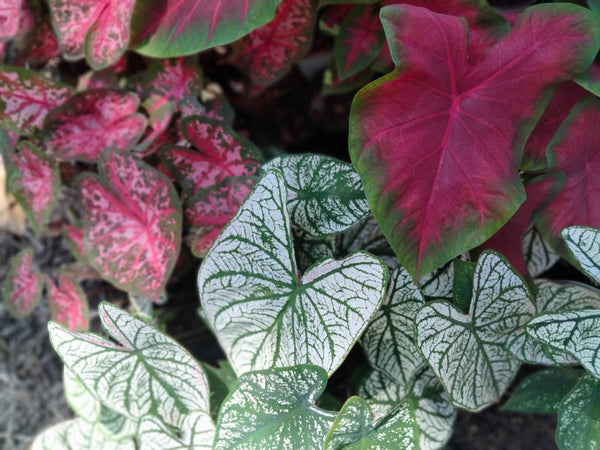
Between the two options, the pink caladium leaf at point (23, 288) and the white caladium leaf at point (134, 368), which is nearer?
the white caladium leaf at point (134, 368)

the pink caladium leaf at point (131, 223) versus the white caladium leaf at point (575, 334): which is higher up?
the pink caladium leaf at point (131, 223)

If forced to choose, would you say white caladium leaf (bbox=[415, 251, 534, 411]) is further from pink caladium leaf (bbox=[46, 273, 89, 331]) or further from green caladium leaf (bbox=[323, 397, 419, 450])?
pink caladium leaf (bbox=[46, 273, 89, 331])

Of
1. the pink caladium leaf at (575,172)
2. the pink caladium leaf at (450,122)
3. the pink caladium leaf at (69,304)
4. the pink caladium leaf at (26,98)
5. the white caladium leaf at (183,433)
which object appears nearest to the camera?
the pink caladium leaf at (450,122)

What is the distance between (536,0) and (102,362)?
1.13m

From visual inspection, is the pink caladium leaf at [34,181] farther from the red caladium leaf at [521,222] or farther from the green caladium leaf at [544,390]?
the green caladium leaf at [544,390]

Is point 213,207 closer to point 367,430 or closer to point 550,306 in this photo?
point 367,430

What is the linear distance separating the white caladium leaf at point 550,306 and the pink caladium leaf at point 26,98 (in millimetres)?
1048

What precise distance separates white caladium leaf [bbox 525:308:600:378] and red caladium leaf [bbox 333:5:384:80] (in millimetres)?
645

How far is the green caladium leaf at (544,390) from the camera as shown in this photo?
111 cm

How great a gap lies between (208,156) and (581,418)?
81 cm

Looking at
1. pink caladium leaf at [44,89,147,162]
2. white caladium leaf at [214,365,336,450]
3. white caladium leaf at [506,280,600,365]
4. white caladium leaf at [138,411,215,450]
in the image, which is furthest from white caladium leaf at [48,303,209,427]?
white caladium leaf at [506,280,600,365]

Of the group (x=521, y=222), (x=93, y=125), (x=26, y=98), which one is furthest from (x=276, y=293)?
(x=26, y=98)

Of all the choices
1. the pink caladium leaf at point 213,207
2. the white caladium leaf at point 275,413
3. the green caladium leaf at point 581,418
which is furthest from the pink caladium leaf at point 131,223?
the green caladium leaf at point 581,418

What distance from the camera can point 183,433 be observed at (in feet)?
3.43
